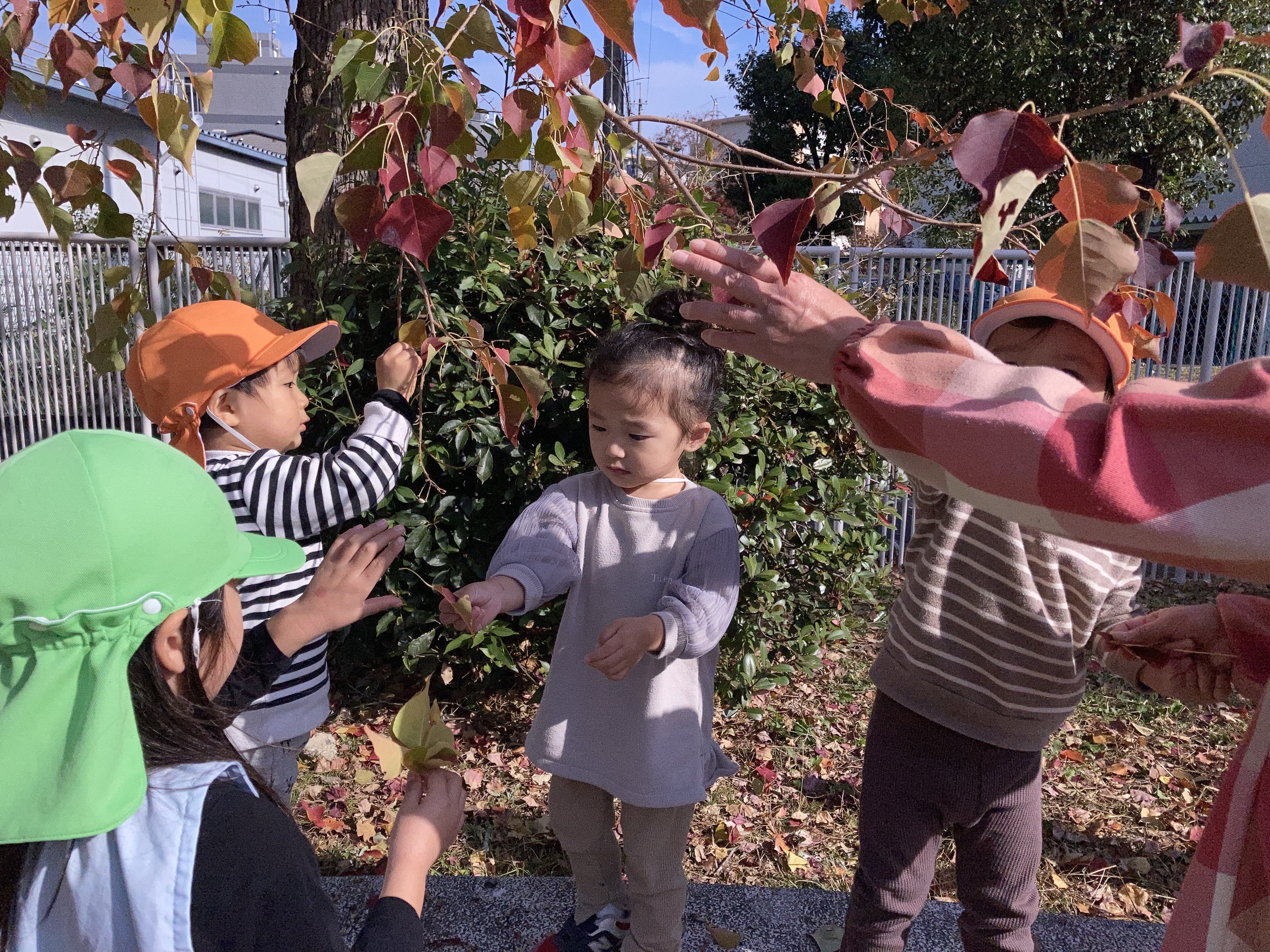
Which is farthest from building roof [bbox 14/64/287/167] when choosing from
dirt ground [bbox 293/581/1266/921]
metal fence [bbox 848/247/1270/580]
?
dirt ground [bbox 293/581/1266/921]

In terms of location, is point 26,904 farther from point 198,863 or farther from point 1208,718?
point 1208,718

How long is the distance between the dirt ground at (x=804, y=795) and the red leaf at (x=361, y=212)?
1998 millimetres

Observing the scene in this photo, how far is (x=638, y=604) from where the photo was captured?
1.99 metres

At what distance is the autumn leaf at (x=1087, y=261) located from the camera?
2.81 feet

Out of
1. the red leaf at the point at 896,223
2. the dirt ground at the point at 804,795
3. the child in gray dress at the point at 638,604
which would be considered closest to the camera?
the child in gray dress at the point at 638,604

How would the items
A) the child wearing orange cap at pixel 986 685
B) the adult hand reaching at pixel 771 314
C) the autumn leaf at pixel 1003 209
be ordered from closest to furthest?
the autumn leaf at pixel 1003 209 → the adult hand reaching at pixel 771 314 → the child wearing orange cap at pixel 986 685

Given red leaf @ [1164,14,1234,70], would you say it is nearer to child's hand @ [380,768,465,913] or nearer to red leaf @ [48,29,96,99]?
child's hand @ [380,768,465,913]

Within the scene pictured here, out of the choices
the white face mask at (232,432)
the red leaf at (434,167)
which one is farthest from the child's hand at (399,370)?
the red leaf at (434,167)

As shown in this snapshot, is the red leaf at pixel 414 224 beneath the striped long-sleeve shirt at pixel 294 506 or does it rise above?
above

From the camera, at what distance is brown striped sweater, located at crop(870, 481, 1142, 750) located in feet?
5.37

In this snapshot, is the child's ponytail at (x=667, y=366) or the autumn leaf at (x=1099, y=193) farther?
the child's ponytail at (x=667, y=366)

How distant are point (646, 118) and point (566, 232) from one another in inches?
22.3

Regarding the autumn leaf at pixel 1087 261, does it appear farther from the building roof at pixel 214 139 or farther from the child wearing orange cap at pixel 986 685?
the building roof at pixel 214 139

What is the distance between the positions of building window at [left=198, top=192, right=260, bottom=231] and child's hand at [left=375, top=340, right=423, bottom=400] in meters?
17.0
